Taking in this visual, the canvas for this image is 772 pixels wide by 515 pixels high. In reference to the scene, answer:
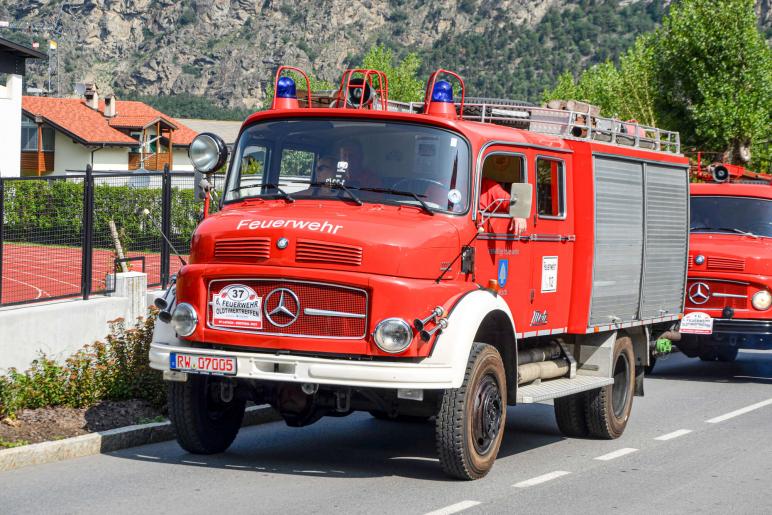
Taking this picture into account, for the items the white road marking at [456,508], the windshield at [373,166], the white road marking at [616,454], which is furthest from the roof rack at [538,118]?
the white road marking at [456,508]

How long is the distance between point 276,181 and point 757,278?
344 inches

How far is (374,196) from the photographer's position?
8.98 meters

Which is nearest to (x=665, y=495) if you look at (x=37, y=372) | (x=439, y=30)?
(x=37, y=372)

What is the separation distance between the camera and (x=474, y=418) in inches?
344

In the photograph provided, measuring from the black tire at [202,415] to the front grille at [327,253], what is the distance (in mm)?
1478

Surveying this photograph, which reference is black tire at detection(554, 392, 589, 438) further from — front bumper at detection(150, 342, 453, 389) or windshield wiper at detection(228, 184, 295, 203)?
windshield wiper at detection(228, 184, 295, 203)

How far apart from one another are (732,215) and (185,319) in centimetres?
1067

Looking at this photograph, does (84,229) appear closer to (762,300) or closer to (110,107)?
(762,300)

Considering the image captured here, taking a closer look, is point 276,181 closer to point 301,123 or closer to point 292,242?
point 301,123

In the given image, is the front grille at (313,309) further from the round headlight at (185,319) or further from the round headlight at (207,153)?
the round headlight at (207,153)

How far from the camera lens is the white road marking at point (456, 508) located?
306 inches

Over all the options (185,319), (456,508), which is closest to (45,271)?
(185,319)

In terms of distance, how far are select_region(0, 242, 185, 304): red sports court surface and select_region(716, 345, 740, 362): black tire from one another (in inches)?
368

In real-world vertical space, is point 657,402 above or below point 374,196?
below
